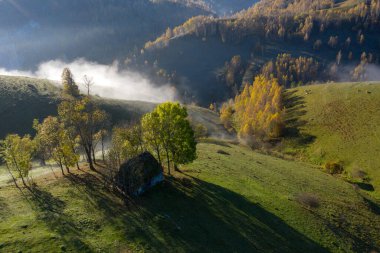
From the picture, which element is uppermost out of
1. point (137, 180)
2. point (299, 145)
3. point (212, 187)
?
point (137, 180)

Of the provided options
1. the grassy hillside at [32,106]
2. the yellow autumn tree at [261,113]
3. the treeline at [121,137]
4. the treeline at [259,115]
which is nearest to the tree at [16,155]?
the treeline at [121,137]

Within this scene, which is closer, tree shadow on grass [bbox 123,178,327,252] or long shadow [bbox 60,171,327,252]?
long shadow [bbox 60,171,327,252]

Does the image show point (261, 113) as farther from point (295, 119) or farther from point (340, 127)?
point (340, 127)

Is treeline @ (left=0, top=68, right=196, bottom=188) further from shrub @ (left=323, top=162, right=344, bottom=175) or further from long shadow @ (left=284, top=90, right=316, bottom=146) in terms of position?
long shadow @ (left=284, top=90, right=316, bottom=146)

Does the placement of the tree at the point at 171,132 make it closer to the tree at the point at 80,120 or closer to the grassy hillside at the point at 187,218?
the grassy hillside at the point at 187,218

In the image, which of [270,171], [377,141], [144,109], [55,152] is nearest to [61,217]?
[55,152]

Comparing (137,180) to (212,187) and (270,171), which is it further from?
(270,171)

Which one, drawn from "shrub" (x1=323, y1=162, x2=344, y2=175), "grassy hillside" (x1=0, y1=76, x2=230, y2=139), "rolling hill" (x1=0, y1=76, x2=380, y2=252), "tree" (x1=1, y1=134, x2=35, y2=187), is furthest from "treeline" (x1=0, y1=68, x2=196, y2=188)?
"shrub" (x1=323, y1=162, x2=344, y2=175)
